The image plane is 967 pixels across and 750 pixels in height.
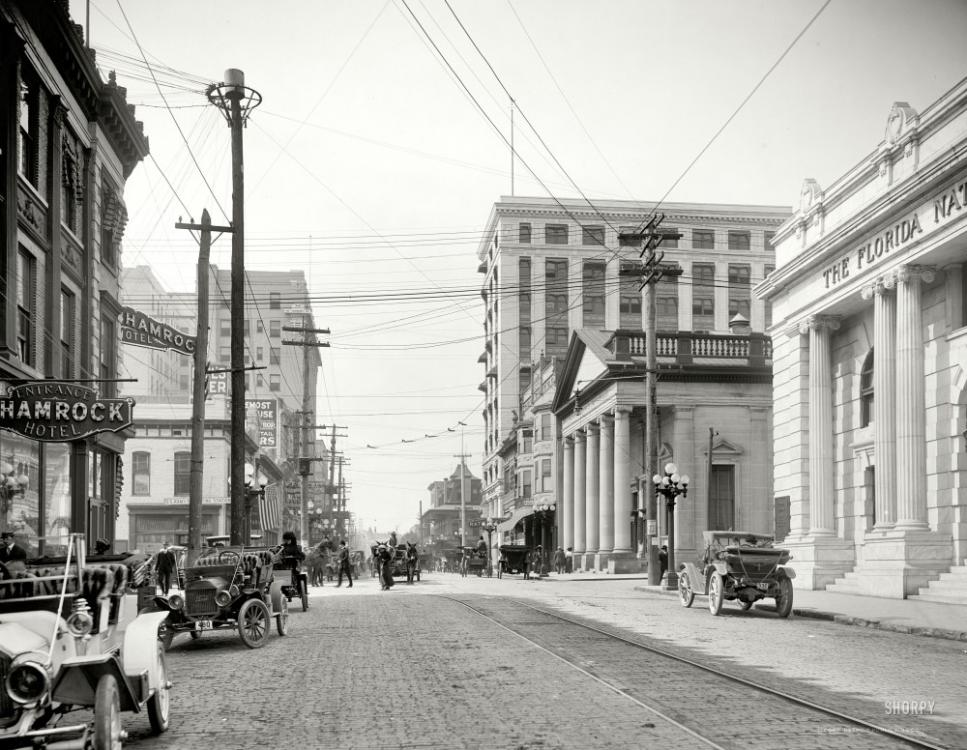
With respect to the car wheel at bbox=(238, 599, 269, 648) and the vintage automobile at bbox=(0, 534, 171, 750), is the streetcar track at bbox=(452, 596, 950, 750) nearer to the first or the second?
the car wheel at bbox=(238, 599, 269, 648)

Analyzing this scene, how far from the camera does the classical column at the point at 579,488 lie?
187ft

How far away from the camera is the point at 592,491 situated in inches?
2116

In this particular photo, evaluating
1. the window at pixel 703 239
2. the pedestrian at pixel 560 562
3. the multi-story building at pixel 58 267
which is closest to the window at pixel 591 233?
the window at pixel 703 239

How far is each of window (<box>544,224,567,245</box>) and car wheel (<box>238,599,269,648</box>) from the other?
80265mm

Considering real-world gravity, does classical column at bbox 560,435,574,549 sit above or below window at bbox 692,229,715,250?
below

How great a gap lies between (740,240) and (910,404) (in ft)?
236

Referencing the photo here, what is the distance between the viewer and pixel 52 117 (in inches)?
902

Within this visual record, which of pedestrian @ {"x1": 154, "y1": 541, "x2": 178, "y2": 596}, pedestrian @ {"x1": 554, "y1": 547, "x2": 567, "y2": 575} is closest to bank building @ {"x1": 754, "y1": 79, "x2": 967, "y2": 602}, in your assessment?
pedestrian @ {"x1": 154, "y1": 541, "x2": 178, "y2": 596}

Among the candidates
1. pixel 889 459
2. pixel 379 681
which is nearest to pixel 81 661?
pixel 379 681

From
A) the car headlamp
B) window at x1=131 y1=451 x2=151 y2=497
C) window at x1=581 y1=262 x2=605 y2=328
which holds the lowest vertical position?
the car headlamp

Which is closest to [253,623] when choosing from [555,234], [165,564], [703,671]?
[703,671]

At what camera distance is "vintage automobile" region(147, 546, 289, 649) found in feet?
48.8

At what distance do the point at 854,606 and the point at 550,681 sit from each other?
13.8m

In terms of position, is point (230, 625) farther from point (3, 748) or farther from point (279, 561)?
point (3, 748)
